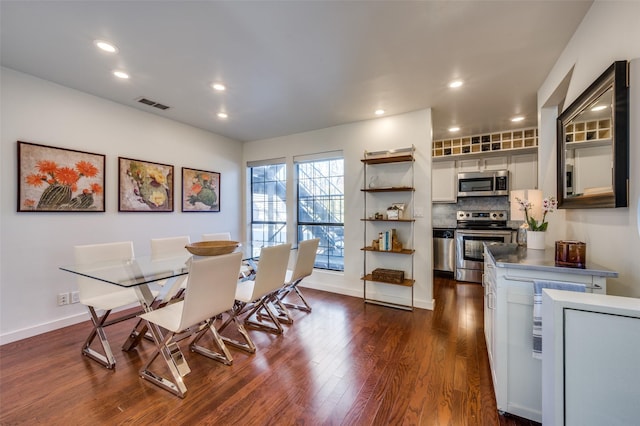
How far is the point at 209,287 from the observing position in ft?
6.23

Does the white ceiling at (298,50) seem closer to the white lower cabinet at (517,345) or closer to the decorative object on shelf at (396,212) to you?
the decorative object on shelf at (396,212)

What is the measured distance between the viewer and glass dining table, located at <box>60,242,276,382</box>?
1920 mm

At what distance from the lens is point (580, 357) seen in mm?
1035

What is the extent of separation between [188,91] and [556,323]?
11.5 feet

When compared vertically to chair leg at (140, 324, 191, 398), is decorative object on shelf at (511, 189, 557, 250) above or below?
above

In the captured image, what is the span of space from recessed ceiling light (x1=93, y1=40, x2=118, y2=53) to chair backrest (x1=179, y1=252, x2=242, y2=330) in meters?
1.84

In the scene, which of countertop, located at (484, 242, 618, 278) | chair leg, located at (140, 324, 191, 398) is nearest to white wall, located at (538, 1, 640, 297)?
countertop, located at (484, 242, 618, 278)

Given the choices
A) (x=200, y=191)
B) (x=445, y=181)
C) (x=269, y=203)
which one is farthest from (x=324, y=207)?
(x=445, y=181)

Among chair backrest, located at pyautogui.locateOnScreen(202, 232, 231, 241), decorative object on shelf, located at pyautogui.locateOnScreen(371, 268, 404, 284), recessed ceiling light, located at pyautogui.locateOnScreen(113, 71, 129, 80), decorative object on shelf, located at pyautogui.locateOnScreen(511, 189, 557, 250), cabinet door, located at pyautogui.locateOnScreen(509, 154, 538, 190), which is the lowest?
decorative object on shelf, located at pyautogui.locateOnScreen(371, 268, 404, 284)

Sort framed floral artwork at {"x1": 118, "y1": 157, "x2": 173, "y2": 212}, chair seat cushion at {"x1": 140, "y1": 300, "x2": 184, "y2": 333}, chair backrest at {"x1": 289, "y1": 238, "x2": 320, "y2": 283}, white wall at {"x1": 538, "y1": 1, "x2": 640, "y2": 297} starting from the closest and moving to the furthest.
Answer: white wall at {"x1": 538, "y1": 1, "x2": 640, "y2": 297}, chair seat cushion at {"x1": 140, "y1": 300, "x2": 184, "y2": 333}, chair backrest at {"x1": 289, "y1": 238, "x2": 320, "y2": 283}, framed floral artwork at {"x1": 118, "y1": 157, "x2": 173, "y2": 212}

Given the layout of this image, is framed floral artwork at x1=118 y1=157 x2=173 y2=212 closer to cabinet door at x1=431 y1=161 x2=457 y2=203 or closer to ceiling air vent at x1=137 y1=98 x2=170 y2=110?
ceiling air vent at x1=137 y1=98 x2=170 y2=110

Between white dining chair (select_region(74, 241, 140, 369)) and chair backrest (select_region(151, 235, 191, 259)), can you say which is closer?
white dining chair (select_region(74, 241, 140, 369))

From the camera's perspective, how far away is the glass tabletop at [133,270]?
1906 millimetres

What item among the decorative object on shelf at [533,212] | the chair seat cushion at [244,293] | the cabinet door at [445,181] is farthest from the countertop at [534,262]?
the cabinet door at [445,181]
